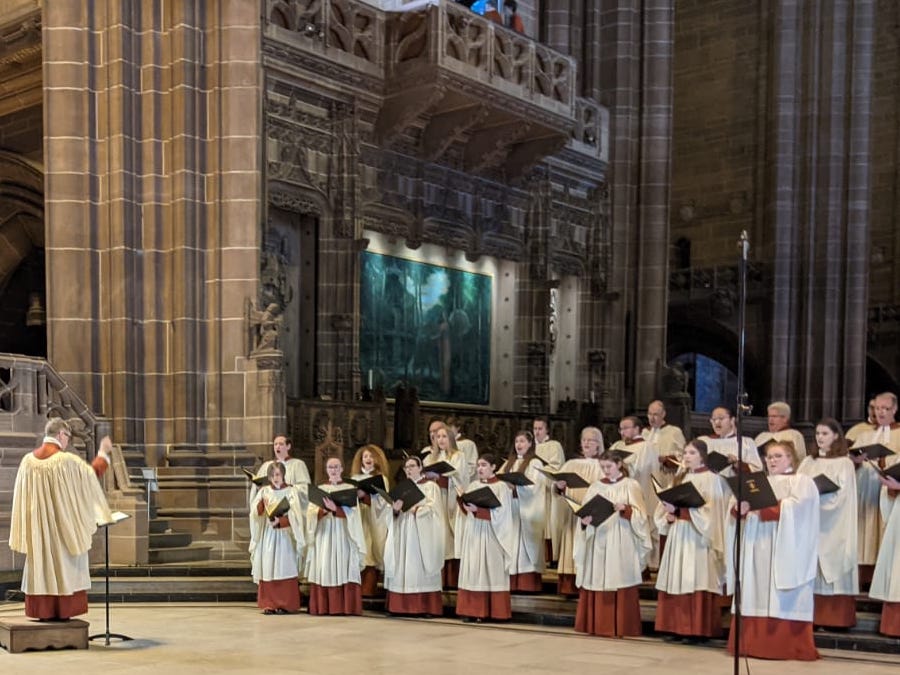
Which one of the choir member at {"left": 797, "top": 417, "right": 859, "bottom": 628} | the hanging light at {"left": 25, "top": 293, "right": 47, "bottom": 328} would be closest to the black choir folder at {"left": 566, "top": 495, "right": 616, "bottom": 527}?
the choir member at {"left": 797, "top": 417, "right": 859, "bottom": 628}

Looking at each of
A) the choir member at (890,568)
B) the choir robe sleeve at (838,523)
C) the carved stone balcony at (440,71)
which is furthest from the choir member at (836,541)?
the carved stone balcony at (440,71)

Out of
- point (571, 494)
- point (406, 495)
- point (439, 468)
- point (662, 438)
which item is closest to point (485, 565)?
point (406, 495)

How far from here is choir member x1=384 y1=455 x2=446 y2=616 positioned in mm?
10500

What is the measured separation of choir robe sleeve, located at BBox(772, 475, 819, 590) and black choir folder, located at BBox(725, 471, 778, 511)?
237mm

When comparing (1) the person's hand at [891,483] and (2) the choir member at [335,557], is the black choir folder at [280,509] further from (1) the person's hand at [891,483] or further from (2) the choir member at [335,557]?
(1) the person's hand at [891,483]

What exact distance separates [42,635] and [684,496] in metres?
5.16

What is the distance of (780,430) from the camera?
34.6ft

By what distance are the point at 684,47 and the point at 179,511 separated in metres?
20.0

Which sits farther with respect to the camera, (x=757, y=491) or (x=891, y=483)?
(x=891, y=483)

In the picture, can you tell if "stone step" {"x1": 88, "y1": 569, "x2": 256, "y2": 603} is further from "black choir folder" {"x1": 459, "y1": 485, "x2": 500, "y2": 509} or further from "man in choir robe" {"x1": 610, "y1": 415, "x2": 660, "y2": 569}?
"man in choir robe" {"x1": 610, "y1": 415, "x2": 660, "y2": 569}

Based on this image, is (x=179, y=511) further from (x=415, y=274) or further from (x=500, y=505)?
(x=415, y=274)

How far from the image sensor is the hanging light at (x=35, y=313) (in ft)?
62.3

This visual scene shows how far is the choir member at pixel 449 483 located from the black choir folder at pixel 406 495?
15.3 inches

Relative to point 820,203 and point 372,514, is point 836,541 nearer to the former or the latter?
point 372,514
